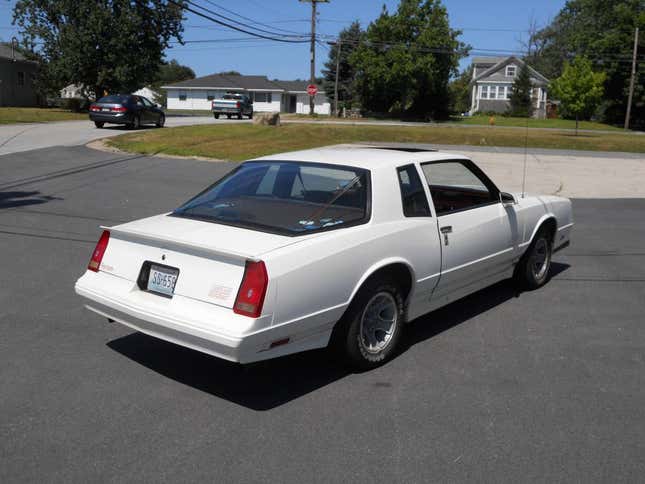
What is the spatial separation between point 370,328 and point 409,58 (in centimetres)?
5853

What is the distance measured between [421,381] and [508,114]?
7101 cm

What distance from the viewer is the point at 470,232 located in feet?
19.0

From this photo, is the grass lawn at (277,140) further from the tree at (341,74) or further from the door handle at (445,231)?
the tree at (341,74)

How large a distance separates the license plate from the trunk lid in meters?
0.03

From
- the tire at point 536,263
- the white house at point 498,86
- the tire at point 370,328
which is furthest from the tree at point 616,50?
the tire at point 370,328

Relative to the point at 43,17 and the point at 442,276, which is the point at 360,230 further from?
the point at 43,17

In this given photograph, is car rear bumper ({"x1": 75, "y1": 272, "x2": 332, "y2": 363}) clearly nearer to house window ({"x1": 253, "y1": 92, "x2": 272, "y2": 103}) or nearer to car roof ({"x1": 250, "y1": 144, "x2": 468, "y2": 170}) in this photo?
car roof ({"x1": 250, "y1": 144, "x2": 468, "y2": 170})

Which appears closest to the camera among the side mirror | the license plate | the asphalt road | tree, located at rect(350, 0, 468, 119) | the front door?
the asphalt road

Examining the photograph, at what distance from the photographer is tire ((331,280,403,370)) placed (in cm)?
461

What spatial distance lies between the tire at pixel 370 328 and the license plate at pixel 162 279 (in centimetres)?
112

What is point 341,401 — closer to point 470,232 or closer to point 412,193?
point 412,193

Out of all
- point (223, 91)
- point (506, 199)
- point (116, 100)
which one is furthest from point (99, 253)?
point (223, 91)

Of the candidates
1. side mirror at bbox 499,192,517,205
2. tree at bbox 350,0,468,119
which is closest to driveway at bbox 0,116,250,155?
side mirror at bbox 499,192,517,205

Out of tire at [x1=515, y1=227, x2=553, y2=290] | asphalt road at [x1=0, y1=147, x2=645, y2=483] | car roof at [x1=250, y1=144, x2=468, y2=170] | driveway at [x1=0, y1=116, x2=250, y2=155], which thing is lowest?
asphalt road at [x1=0, y1=147, x2=645, y2=483]
